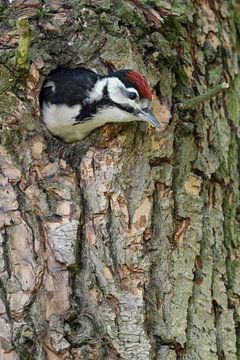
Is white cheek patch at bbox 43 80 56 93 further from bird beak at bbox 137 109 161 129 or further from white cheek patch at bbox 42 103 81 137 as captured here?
bird beak at bbox 137 109 161 129

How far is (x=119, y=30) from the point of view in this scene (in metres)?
3.65

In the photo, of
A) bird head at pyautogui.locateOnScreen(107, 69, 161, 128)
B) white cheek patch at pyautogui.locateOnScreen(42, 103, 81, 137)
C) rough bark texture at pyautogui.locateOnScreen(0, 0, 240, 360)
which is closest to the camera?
rough bark texture at pyautogui.locateOnScreen(0, 0, 240, 360)

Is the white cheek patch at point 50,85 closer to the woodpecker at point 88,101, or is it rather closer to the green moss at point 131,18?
the woodpecker at point 88,101

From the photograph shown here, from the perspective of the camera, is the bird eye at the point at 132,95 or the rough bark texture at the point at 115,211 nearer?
the rough bark texture at the point at 115,211

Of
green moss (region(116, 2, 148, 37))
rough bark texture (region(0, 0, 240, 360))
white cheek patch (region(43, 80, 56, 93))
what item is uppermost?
green moss (region(116, 2, 148, 37))

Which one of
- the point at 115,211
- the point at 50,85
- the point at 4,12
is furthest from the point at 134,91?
the point at 4,12

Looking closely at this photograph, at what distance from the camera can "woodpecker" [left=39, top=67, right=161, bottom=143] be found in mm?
3559

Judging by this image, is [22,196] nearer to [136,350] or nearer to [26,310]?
[26,310]

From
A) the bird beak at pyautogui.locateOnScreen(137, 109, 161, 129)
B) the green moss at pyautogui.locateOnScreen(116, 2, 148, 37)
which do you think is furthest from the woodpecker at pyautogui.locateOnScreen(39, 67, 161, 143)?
the green moss at pyautogui.locateOnScreen(116, 2, 148, 37)

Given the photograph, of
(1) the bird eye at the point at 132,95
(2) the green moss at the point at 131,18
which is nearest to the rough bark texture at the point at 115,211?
(2) the green moss at the point at 131,18

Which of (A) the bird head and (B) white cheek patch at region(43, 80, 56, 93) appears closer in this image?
(A) the bird head

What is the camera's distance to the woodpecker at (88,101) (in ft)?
11.7

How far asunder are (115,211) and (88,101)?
1.92 feet

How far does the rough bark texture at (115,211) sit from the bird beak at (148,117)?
94mm
